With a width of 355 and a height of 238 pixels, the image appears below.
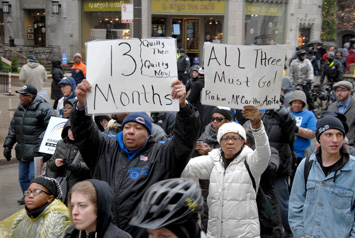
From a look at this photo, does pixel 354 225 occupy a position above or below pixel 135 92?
below

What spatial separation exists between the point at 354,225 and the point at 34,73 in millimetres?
12099

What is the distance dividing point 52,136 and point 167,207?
4.27 metres

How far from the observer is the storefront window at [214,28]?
89.7 ft

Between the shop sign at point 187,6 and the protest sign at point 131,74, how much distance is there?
906 inches

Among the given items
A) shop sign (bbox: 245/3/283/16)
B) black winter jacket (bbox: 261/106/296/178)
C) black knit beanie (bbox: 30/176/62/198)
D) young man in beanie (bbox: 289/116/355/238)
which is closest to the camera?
young man in beanie (bbox: 289/116/355/238)

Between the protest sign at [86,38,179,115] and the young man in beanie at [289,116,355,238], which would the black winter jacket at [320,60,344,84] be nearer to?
the young man in beanie at [289,116,355,238]

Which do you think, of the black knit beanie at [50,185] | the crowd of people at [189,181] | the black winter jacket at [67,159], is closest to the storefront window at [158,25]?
the black winter jacket at [67,159]

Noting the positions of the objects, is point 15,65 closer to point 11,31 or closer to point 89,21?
point 89,21

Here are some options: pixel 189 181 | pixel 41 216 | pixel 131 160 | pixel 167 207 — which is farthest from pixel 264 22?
pixel 167 207

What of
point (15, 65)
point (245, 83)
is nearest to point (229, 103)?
point (245, 83)

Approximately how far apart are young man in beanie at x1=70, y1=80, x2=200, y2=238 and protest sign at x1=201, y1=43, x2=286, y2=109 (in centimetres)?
56

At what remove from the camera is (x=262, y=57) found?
394 centimetres

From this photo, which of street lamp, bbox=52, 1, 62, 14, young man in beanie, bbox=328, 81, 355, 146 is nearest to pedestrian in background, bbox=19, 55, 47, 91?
young man in beanie, bbox=328, 81, 355, 146

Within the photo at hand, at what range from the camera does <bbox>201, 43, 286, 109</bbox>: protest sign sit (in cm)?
389
